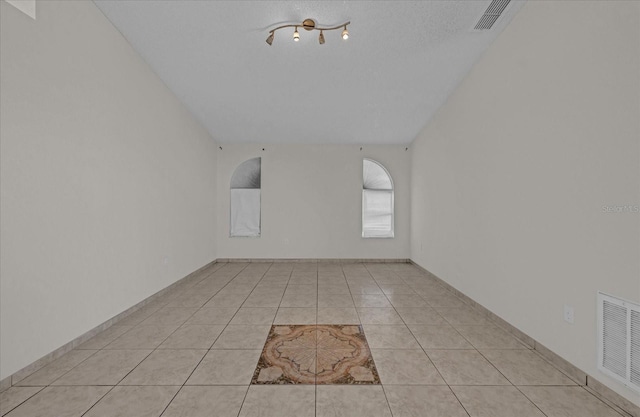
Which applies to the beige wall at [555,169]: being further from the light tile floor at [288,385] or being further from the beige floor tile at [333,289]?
the beige floor tile at [333,289]

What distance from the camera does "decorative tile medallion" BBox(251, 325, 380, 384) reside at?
208cm

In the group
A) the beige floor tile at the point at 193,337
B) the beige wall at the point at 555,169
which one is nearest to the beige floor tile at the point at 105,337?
the beige floor tile at the point at 193,337

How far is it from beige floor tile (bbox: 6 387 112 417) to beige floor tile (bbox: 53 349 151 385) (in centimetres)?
9

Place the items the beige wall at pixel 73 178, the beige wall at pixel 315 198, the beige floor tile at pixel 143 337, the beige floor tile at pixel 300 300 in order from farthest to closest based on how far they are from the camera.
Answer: the beige wall at pixel 315 198 < the beige floor tile at pixel 300 300 < the beige floor tile at pixel 143 337 < the beige wall at pixel 73 178

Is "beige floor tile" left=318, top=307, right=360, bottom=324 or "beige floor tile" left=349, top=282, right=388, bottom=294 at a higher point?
"beige floor tile" left=318, top=307, right=360, bottom=324

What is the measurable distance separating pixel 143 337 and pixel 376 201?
17.1 feet

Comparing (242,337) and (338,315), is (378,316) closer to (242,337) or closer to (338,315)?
(338,315)

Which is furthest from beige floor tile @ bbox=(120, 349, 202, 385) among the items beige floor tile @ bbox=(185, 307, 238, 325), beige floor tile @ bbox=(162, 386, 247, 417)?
beige floor tile @ bbox=(185, 307, 238, 325)

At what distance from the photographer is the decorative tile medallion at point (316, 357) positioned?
208 centimetres

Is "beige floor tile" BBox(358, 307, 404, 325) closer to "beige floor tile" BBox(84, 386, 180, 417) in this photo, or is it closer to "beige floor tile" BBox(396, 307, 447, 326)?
"beige floor tile" BBox(396, 307, 447, 326)

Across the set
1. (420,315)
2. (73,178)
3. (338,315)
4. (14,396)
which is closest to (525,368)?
(420,315)

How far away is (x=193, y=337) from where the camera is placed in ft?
9.03

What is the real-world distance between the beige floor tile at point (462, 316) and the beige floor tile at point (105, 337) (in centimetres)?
319

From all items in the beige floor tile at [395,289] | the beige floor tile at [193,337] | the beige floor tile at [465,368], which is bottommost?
the beige floor tile at [395,289]
